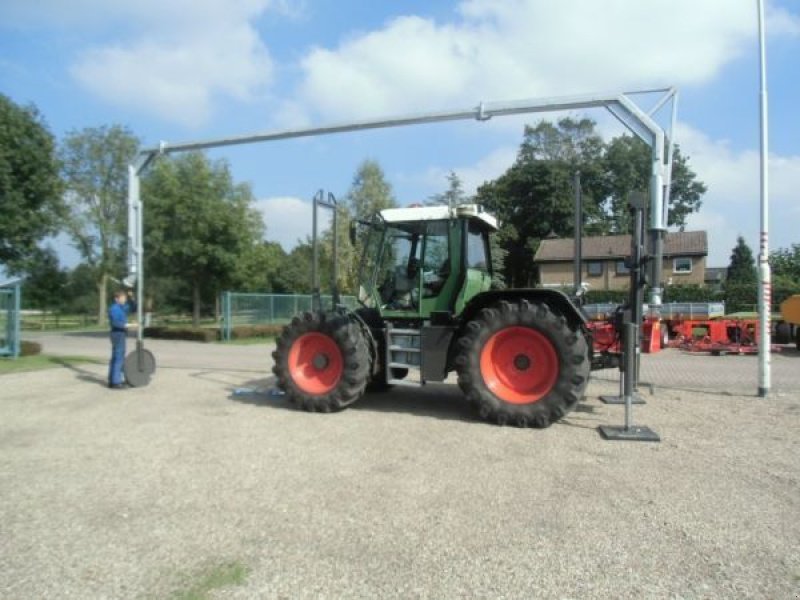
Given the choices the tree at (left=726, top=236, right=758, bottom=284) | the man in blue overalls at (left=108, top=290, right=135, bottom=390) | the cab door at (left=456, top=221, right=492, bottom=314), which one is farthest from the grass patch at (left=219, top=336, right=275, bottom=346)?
the tree at (left=726, top=236, right=758, bottom=284)

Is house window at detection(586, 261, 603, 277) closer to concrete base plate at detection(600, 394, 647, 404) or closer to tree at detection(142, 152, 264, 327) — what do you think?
tree at detection(142, 152, 264, 327)

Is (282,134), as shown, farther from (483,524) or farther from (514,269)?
(514,269)

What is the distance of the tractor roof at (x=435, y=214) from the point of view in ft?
25.3

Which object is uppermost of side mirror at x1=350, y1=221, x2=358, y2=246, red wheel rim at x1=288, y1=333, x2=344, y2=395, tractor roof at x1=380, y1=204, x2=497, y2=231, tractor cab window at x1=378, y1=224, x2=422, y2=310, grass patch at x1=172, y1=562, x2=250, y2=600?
tractor roof at x1=380, y1=204, x2=497, y2=231

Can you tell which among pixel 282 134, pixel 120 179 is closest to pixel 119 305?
pixel 282 134

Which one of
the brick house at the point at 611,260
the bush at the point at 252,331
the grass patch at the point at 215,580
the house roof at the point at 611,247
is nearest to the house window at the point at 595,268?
the brick house at the point at 611,260

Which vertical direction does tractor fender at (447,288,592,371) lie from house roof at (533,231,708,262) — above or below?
below

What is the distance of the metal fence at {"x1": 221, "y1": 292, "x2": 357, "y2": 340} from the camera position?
24.1 m

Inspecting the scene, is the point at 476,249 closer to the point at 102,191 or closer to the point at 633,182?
the point at 102,191

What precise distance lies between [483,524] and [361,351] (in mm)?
3919

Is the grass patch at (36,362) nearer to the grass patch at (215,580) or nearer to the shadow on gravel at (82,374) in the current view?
the shadow on gravel at (82,374)

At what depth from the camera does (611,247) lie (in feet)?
147

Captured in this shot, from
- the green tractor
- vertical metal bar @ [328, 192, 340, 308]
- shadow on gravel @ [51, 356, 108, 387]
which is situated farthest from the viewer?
shadow on gravel @ [51, 356, 108, 387]

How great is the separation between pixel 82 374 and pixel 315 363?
634 centimetres
